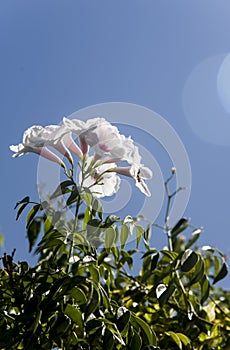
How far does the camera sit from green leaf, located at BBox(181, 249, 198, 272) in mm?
1208

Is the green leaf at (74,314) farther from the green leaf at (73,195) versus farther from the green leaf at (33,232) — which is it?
the green leaf at (33,232)

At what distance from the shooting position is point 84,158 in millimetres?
1154

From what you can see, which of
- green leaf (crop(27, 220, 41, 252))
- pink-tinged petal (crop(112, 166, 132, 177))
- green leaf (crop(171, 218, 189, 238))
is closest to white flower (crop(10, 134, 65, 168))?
pink-tinged petal (crop(112, 166, 132, 177))

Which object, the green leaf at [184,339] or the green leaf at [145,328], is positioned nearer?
the green leaf at [145,328]

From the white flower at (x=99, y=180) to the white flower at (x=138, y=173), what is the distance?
26mm

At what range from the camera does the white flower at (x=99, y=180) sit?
114cm

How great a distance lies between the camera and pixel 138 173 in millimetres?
1144

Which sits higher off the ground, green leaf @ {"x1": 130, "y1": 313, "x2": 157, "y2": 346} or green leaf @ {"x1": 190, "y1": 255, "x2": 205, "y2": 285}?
green leaf @ {"x1": 190, "y1": 255, "x2": 205, "y2": 285}

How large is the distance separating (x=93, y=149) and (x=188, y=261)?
354 millimetres

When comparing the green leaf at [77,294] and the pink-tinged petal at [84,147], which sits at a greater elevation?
the pink-tinged petal at [84,147]

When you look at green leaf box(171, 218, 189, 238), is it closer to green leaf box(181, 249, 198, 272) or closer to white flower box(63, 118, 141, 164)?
green leaf box(181, 249, 198, 272)

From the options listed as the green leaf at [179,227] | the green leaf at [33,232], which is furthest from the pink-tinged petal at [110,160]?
the green leaf at [179,227]

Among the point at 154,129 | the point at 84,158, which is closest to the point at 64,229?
the point at 84,158

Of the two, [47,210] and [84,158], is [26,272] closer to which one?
[47,210]
